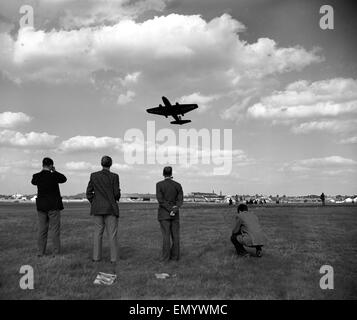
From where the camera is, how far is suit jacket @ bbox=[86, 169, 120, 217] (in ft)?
28.6

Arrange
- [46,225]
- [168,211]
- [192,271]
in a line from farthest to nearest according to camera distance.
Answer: [46,225] → [168,211] → [192,271]

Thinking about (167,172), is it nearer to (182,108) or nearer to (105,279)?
(105,279)

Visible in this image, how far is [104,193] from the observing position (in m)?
8.74

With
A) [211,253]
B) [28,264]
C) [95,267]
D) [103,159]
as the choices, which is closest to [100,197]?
[103,159]

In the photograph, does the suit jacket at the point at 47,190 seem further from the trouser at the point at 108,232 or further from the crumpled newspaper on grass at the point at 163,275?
the crumpled newspaper on grass at the point at 163,275

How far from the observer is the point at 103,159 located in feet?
28.8

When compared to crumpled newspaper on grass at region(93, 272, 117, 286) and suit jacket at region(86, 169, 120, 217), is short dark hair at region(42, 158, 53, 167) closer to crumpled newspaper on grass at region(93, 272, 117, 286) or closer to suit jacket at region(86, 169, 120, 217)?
suit jacket at region(86, 169, 120, 217)

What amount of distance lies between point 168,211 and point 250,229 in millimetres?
1957

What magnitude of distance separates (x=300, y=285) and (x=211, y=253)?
3.57 metres

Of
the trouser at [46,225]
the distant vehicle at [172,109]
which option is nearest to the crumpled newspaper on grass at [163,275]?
the trouser at [46,225]

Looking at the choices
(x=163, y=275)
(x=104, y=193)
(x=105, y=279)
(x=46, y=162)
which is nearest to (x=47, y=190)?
(x=46, y=162)

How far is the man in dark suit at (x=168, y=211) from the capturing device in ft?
29.7

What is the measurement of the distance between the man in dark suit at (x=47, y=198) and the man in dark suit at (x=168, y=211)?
7.76 ft
